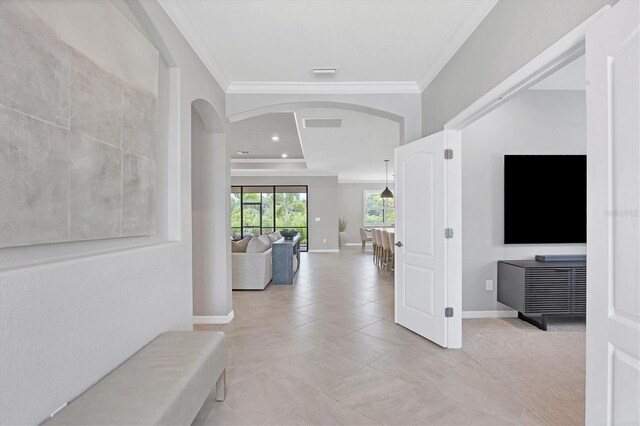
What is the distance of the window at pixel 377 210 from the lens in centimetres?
1234

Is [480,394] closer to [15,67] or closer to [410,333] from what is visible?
[410,333]

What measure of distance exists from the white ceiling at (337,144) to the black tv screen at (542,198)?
202cm

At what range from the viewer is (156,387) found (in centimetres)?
130

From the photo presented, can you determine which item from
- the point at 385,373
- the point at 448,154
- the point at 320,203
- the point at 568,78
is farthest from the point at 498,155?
the point at 320,203

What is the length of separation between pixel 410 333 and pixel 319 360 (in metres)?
1.13

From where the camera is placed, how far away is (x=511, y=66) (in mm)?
1895

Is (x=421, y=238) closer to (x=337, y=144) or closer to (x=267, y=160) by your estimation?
(x=337, y=144)

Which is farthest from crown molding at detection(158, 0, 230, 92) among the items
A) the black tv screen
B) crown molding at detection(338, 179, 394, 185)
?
crown molding at detection(338, 179, 394, 185)

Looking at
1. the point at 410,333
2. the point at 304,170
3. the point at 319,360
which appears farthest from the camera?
the point at 304,170

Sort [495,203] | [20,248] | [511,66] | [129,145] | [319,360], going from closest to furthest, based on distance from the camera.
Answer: [20,248], [129,145], [511,66], [319,360], [495,203]

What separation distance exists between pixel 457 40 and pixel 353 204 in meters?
9.89

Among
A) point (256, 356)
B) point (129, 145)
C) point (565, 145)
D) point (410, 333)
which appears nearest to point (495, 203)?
point (565, 145)

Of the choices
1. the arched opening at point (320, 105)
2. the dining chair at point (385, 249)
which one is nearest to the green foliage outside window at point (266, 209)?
the dining chair at point (385, 249)

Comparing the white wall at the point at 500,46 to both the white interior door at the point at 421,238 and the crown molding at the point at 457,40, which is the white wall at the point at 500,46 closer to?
the crown molding at the point at 457,40
